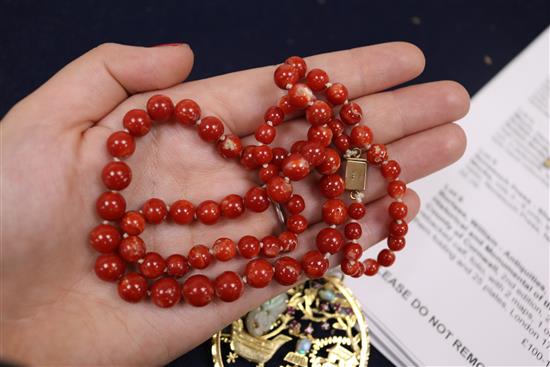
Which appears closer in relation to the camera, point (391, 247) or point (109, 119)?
point (109, 119)

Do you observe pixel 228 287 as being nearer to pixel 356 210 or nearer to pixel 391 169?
pixel 356 210

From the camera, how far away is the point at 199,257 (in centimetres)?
138

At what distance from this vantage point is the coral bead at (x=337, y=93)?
1.51 metres

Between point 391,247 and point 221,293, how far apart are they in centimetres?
51

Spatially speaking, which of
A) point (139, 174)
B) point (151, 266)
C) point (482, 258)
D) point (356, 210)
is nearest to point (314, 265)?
point (356, 210)

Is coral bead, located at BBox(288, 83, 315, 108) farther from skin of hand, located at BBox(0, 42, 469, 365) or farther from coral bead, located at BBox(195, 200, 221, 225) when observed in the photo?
coral bead, located at BBox(195, 200, 221, 225)

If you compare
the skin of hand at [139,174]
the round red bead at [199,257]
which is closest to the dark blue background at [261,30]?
the skin of hand at [139,174]

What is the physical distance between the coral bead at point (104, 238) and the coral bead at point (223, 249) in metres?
0.24

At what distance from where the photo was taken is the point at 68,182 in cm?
130

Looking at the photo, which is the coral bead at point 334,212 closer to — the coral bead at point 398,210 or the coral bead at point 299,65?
the coral bead at point 398,210

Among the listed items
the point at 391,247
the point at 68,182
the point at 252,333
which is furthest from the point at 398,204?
the point at 68,182

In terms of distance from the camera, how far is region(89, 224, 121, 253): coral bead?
1316mm

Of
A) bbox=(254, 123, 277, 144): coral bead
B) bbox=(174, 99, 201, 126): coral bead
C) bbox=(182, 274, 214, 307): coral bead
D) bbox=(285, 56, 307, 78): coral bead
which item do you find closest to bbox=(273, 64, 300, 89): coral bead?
bbox=(285, 56, 307, 78): coral bead

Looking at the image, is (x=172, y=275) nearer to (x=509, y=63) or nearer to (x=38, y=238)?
(x=38, y=238)
